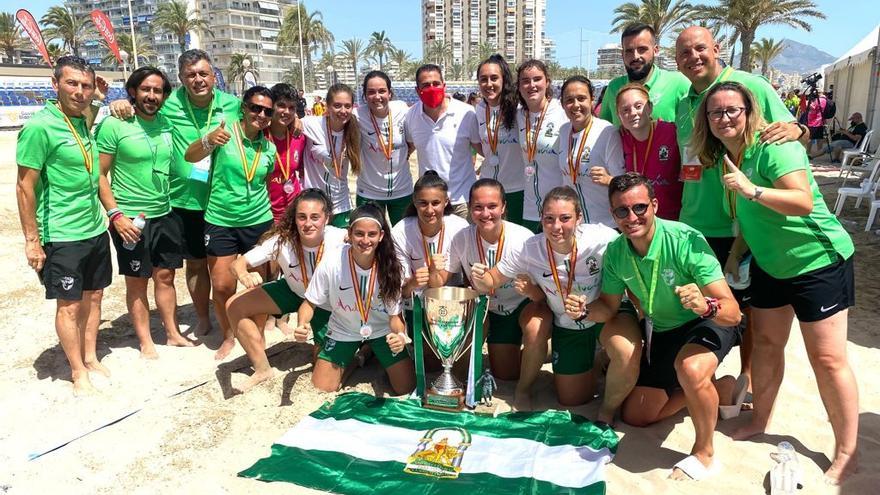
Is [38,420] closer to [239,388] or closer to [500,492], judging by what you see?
[239,388]

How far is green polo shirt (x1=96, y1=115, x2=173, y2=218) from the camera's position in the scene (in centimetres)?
425

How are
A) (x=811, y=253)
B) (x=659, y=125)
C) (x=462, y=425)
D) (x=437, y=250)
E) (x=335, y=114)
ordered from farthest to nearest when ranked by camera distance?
(x=335, y=114), (x=437, y=250), (x=659, y=125), (x=462, y=425), (x=811, y=253)

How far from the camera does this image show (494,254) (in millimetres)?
3814

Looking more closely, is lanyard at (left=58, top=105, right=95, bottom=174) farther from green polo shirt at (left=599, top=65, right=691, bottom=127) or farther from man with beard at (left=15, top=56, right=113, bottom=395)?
green polo shirt at (left=599, top=65, right=691, bottom=127)

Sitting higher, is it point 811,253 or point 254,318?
point 811,253

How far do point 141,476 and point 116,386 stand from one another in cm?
127

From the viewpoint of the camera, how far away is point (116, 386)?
418 cm

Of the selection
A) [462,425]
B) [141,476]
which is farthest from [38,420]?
[462,425]

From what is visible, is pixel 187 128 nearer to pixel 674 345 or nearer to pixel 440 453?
pixel 440 453

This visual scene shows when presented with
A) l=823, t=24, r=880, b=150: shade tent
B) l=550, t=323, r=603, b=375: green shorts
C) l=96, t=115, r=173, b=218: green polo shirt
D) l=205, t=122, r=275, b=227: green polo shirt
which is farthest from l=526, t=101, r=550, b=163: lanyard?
l=823, t=24, r=880, b=150: shade tent

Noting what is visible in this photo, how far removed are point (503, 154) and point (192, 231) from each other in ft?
8.63

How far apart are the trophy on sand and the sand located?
0.40 metres

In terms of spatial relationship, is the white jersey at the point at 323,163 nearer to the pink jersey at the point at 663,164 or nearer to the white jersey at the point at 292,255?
the white jersey at the point at 292,255

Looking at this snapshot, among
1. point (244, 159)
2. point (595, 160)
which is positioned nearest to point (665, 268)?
point (595, 160)
